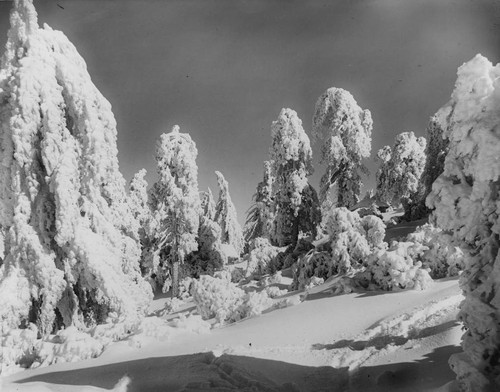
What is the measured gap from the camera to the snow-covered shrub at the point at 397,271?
8508 mm

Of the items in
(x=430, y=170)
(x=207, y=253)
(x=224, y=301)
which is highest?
(x=430, y=170)

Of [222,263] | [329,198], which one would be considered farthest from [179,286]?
[329,198]

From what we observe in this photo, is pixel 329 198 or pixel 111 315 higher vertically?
pixel 329 198

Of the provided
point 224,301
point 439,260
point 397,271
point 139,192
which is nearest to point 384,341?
point 397,271

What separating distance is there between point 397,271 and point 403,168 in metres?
21.9

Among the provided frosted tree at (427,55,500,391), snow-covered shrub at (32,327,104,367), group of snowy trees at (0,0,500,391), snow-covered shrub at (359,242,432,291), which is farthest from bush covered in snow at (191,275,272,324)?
frosted tree at (427,55,500,391)

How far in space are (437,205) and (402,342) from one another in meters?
2.42

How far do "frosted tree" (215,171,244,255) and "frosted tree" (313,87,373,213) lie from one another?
574 inches

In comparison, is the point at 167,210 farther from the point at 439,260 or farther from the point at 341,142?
the point at 439,260

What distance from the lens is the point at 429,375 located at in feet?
15.9

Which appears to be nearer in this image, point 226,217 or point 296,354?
point 296,354

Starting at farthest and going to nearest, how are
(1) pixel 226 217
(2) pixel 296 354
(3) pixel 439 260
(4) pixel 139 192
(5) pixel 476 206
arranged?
(1) pixel 226 217 < (4) pixel 139 192 < (3) pixel 439 260 < (2) pixel 296 354 < (5) pixel 476 206

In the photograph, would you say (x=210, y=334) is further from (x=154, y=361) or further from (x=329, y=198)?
(x=329, y=198)

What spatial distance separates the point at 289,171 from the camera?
75.0 ft
